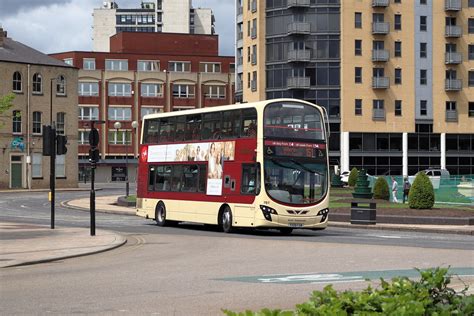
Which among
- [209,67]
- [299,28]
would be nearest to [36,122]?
[299,28]

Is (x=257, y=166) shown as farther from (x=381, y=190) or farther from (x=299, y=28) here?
(x=299, y=28)

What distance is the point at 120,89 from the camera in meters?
110

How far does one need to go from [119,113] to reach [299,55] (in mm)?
31309

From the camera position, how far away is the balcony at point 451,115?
89.7 metres

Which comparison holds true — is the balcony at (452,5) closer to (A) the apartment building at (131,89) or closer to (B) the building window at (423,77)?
(B) the building window at (423,77)

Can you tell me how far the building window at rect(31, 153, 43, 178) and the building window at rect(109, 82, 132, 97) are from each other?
30.0 m

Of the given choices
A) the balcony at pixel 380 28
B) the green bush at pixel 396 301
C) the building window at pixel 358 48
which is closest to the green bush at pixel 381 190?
the building window at pixel 358 48

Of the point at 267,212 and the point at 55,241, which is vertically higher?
the point at 267,212

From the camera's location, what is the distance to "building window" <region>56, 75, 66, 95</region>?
82.1m

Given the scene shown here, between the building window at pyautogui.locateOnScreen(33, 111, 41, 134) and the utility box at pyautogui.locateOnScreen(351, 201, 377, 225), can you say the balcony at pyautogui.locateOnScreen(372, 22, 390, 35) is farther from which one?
the utility box at pyautogui.locateOnScreen(351, 201, 377, 225)

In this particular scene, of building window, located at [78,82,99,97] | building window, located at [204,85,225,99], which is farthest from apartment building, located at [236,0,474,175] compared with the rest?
building window, located at [78,82,99,97]

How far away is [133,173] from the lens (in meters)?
118

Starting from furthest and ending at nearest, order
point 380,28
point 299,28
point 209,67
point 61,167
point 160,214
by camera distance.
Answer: point 209,67 → point 380,28 → point 299,28 → point 61,167 → point 160,214

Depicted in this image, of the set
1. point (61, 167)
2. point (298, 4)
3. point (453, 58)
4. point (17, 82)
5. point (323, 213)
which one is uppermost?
point (298, 4)
